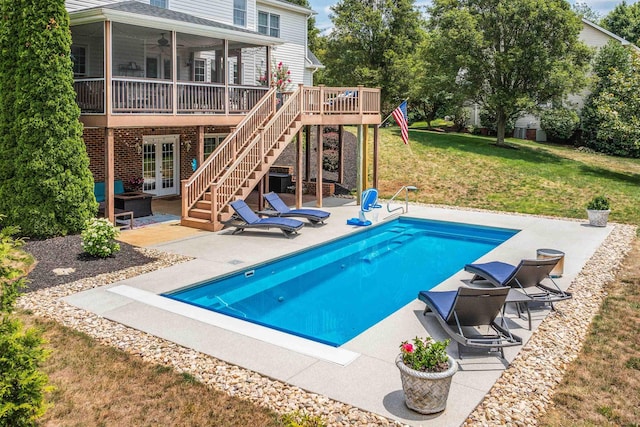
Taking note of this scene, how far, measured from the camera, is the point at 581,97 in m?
40.2

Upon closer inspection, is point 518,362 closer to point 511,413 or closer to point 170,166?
point 511,413

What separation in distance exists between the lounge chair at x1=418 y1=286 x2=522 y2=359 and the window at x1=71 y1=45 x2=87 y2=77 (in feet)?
51.2

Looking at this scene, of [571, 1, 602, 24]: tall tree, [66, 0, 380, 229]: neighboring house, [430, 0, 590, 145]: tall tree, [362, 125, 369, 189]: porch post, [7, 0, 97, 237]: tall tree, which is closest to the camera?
[7, 0, 97, 237]: tall tree

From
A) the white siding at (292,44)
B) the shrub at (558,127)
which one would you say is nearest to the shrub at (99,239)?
the white siding at (292,44)

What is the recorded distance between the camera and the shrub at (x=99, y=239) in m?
12.6

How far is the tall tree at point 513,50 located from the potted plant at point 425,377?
27621 millimetres

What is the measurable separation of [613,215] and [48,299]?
60.9ft

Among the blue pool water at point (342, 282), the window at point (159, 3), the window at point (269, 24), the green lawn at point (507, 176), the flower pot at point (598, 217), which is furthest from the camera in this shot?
the window at point (269, 24)

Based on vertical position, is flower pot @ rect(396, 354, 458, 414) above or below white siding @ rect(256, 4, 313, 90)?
below

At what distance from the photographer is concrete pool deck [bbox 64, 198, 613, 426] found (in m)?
6.95

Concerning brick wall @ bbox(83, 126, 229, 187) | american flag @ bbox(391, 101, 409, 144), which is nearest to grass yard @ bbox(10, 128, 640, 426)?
american flag @ bbox(391, 101, 409, 144)

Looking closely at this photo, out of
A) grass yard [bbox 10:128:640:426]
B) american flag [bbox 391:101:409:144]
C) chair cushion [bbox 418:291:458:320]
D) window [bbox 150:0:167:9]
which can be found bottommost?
grass yard [bbox 10:128:640:426]

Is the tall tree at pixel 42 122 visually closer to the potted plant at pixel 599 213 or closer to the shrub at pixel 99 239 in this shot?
the shrub at pixel 99 239

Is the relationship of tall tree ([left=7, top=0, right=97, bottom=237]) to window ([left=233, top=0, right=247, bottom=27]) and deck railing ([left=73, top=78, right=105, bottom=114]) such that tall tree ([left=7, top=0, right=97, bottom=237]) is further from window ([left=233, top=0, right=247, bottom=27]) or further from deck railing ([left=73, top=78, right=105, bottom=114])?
window ([left=233, top=0, right=247, bottom=27])
